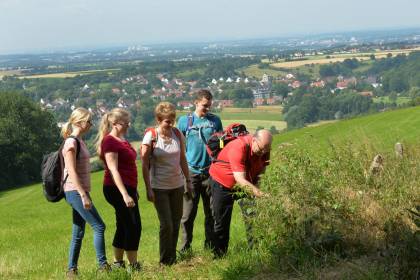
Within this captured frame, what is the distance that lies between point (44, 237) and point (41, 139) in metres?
41.1

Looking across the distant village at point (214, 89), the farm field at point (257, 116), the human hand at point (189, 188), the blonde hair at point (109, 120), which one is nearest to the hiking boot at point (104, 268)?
the blonde hair at point (109, 120)

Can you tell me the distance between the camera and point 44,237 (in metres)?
12.8

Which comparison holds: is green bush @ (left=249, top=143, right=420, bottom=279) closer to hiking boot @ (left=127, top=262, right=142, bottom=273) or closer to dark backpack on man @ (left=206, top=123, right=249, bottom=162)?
dark backpack on man @ (left=206, top=123, right=249, bottom=162)

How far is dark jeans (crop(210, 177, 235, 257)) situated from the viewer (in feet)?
18.5

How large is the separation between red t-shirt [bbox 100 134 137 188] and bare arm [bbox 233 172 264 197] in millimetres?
982

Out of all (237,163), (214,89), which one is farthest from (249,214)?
(214,89)

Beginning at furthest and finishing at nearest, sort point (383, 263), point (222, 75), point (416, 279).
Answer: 1. point (222, 75)
2. point (383, 263)
3. point (416, 279)

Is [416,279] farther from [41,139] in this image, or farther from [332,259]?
[41,139]

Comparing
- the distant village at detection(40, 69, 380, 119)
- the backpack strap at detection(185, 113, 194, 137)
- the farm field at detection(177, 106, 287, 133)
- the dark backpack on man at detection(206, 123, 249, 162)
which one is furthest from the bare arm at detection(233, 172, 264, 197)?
the distant village at detection(40, 69, 380, 119)

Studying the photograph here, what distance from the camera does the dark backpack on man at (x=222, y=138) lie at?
18.9ft

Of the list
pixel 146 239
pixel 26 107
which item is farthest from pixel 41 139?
pixel 146 239

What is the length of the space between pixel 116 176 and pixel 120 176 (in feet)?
0.29

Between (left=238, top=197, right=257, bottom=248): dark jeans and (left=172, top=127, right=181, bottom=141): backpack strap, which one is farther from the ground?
(left=172, top=127, right=181, bottom=141): backpack strap

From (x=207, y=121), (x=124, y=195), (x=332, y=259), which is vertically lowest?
(x=332, y=259)
